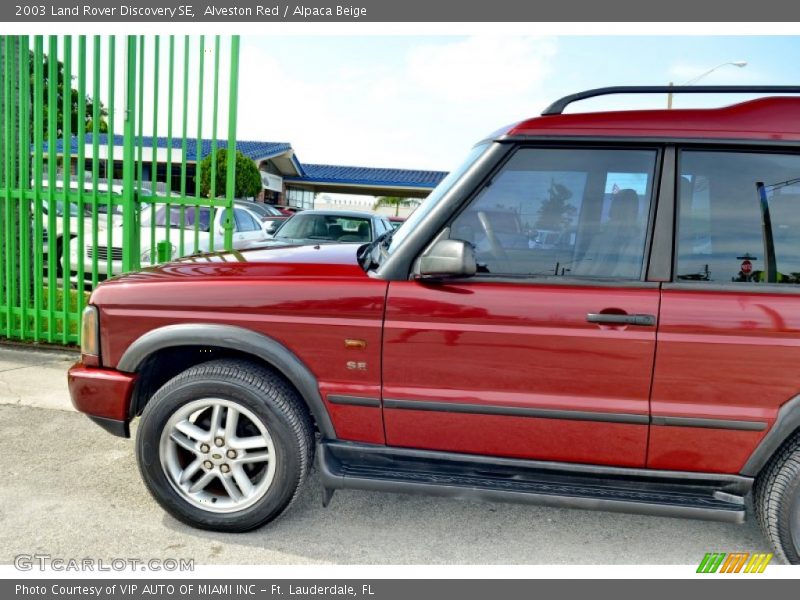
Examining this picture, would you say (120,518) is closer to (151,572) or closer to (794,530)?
(151,572)

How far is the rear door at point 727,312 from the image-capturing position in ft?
7.98

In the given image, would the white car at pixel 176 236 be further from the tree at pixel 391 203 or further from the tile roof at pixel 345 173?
the tree at pixel 391 203

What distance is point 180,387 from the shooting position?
280 cm

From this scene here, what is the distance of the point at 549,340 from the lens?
8.29 ft

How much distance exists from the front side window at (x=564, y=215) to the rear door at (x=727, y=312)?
0.20m

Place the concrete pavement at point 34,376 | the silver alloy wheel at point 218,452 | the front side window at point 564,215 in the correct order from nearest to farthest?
the front side window at point 564,215, the silver alloy wheel at point 218,452, the concrete pavement at point 34,376

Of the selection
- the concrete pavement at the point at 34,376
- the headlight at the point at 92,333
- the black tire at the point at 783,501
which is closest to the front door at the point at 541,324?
the black tire at the point at 783,501

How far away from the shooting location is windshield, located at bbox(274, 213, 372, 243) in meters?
8.83

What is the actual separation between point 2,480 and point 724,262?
→ 12.9ft

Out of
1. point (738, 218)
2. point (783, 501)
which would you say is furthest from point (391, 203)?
point (783, 501)

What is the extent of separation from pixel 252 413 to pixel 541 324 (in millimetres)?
1396

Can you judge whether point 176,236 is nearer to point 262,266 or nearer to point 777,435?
point 262,266

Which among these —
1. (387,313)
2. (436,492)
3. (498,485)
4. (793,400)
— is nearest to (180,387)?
(387,313)

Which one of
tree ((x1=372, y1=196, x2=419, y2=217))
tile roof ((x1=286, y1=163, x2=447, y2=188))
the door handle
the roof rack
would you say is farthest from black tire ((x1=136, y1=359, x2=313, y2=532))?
tree ((x1=372, y1=196, x2=419, y2=217))
